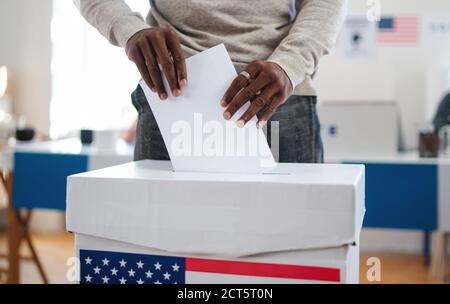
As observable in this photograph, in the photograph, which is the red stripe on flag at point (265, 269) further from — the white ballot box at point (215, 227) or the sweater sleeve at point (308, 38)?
the sweater sleeve at point (308, 38)

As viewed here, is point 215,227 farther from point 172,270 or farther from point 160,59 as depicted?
point 160,59

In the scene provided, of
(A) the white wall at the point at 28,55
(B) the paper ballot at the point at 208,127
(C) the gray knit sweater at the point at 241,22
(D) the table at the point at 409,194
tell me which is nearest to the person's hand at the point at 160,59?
(B) the paper ballot at the point at 208,127

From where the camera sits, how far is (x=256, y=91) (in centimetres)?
66

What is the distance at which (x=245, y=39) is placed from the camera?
88cm

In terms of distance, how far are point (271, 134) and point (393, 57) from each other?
113 inches

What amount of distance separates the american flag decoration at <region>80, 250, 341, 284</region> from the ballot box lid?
0.01m

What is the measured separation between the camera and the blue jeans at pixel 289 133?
2.88ft

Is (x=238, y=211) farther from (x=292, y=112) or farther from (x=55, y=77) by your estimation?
(x=55, y=77)

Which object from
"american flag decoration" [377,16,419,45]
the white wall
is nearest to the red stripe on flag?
"american flag decoration" [377,16,419,45]

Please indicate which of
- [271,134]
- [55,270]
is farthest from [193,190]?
[55,270]

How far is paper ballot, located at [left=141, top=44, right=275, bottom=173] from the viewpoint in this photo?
0.66 m
